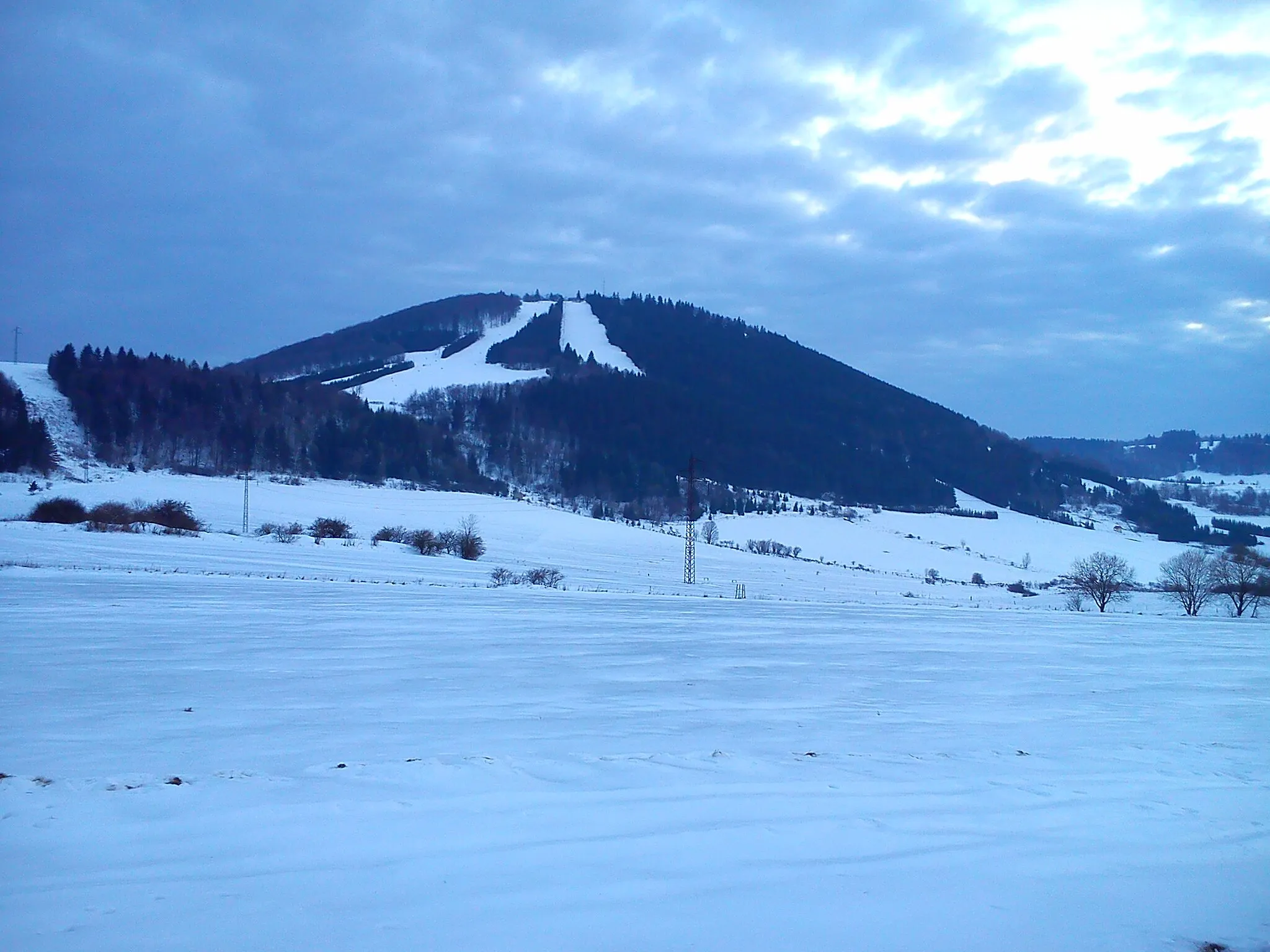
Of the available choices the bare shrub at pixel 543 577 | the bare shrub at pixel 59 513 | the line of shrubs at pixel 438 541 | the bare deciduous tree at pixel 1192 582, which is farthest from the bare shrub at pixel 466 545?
the bare deciduous tree at pixel 1192 582

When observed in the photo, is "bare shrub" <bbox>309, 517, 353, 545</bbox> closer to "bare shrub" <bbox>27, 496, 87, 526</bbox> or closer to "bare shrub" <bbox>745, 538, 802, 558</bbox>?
"bare shrub" <bbox>27, 496, 87, 526</bbox>

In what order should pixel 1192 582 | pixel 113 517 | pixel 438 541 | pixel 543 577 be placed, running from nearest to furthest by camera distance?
1. pixel 543 577
2. pixel 113 517
3. pixel 1192 582
4. pixel 438 541

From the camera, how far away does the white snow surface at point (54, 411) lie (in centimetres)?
7300

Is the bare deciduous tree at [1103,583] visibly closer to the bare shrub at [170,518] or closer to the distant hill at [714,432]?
the bare shrub at [170,518]

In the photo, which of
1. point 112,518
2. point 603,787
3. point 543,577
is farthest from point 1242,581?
point 112,518

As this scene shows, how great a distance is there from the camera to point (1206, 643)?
1898cm

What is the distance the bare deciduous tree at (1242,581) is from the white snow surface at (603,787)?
2434 cm

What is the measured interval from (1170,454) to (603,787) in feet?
604

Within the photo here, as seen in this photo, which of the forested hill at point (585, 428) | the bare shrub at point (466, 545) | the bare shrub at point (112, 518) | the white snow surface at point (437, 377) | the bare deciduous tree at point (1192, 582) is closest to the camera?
the bare shrub at point (112, 518)

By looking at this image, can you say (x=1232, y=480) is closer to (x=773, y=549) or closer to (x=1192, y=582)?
(x=773, y=549)

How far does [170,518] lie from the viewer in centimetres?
4075

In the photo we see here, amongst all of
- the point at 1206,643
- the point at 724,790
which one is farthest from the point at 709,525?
the point at 724,790

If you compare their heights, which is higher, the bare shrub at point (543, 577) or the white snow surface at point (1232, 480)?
the white snow surface at point (1232, 480)

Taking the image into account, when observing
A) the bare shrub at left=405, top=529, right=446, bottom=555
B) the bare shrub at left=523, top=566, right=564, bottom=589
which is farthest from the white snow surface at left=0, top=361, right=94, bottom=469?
the bare shrub at left=523, top=566, right=564, bottom=589
